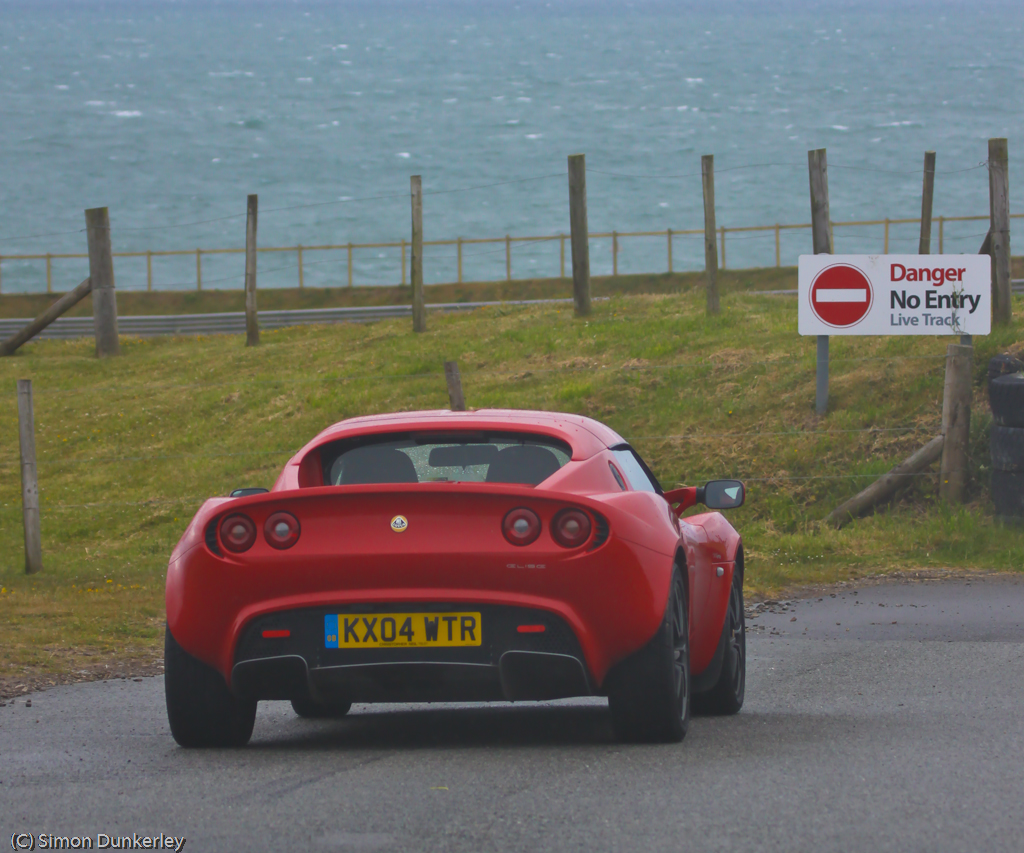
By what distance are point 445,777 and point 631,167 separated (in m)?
101

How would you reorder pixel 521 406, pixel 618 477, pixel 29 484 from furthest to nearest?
pixel 521 406, pixel 29 484, pixel 618 477

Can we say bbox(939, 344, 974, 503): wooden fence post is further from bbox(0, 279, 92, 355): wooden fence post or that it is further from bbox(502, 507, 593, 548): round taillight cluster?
bbox(0, 279, 92, 355): wooden fence post

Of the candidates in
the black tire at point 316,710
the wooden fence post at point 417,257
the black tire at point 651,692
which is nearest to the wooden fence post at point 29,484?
the black tire at point 316,710

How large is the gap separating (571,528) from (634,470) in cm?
123

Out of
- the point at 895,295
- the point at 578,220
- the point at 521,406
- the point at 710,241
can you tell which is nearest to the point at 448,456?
the point at 895,295

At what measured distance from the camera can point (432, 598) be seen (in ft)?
18.2


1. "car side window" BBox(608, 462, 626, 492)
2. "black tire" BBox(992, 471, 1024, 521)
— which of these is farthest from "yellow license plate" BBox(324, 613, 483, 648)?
"black tire" BBox(992, 471, 1024, 521)

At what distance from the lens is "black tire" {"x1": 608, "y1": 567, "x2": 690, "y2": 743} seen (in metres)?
5.66

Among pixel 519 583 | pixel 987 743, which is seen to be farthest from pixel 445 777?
pixel 987 743

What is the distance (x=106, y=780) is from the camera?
5328mm

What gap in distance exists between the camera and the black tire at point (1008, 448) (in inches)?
554

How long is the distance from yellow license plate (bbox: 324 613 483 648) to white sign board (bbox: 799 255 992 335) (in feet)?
39.7

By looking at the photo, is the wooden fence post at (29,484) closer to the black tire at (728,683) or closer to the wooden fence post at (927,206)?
the black tire at (728,683)

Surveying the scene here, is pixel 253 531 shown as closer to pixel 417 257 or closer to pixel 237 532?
pixel 237 532
